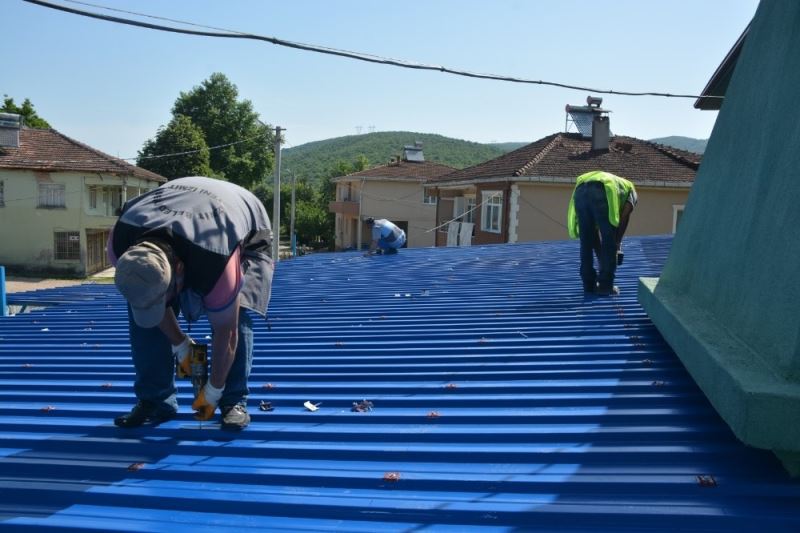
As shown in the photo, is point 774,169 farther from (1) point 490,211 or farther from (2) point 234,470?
(1) point 490,211

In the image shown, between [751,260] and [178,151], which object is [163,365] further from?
[178,151]

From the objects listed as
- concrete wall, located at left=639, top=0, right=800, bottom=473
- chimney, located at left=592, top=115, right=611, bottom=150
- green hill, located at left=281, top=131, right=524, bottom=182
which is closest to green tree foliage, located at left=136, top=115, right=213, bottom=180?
chimney, located at left=592, top=115, right=611, bottom=150

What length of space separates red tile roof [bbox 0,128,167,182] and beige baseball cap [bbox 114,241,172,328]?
33.5m

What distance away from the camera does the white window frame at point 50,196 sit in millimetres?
33281

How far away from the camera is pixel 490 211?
25.6 m

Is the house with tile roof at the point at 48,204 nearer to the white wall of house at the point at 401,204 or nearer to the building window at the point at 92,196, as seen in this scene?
the building window at the point at 92,196

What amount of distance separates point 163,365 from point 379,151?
115373 mm

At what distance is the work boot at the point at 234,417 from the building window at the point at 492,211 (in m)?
21.0

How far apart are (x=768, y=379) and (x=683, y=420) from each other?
2.25 feet

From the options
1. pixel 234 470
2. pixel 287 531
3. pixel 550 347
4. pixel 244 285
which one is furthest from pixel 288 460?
pixel 550 347

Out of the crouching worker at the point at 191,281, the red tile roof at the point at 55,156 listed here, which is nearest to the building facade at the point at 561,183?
the red tile roof at the point at 55,156

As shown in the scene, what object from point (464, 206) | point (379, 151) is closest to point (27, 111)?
point (464, 206)

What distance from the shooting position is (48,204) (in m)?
33.3

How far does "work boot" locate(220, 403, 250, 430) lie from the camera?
3.15 m
